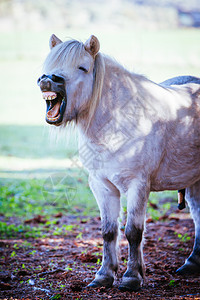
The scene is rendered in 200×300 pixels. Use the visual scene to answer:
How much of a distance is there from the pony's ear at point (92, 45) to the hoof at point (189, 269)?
2337 mm

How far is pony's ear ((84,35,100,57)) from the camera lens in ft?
10.5

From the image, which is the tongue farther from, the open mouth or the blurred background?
the blurred background

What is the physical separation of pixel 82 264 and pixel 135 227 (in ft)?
3.79

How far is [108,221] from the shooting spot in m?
3.57

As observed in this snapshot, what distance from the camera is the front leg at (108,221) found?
138 inches

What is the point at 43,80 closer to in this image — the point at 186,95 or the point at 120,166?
the point at 120,166

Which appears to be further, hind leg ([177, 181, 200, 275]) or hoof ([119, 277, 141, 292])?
hind leg ([177, 181, 200, 275])

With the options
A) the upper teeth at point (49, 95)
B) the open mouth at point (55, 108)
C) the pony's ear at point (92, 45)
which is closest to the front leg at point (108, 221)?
the open mouth at point (55, 108)

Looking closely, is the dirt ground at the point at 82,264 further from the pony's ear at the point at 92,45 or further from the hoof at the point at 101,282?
the pony's ear at the point at 92,45

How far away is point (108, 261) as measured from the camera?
140 inches

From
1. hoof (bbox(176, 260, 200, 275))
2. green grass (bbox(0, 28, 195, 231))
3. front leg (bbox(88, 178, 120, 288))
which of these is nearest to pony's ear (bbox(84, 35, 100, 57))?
front leg (bbox(88, 178, 120, 288))

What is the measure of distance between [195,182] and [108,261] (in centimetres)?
134

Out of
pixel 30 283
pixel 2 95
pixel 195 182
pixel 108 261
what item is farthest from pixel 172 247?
pixel 2 95

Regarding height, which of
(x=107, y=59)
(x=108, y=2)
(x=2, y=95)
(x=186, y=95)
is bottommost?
(x=2, y=95)
